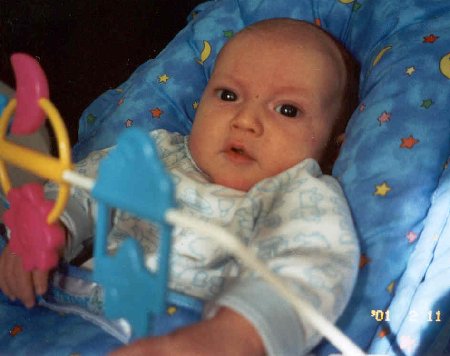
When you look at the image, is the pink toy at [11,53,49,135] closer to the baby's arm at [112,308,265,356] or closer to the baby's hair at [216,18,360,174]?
the baby's arm at [112,308,265,356]

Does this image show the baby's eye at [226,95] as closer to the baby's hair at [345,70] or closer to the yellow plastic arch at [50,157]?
the baby's hair at [345,70]

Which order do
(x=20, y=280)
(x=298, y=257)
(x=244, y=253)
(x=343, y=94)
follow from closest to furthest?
1. (x=244, y=253)
2. (x=298, y=257)
3. (x=20, y=280)
4. (x=343, y=94)

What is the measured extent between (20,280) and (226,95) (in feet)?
1.40

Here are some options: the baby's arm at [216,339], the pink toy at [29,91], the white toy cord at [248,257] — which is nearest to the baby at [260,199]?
the baby's arm at [216,339]

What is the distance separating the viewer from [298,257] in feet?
2.39

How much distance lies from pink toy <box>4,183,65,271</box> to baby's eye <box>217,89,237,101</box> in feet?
1.48

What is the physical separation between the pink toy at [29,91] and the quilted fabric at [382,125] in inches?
18.8

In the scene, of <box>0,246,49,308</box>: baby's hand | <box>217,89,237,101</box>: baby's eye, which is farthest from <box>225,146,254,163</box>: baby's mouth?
<box>0,246,49,308</box>: baby's hand

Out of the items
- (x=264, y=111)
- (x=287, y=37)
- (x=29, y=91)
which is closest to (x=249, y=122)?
(x=264, y=111)

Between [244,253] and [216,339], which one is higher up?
[244,253]

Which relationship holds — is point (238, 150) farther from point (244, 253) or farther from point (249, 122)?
point (244, 253)

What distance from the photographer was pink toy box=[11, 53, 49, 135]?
602 mm

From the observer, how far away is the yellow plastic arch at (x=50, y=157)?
1.86ft

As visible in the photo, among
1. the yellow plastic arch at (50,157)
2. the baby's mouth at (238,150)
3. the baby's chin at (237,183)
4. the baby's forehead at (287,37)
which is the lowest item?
the baby's chin at (237,183)
